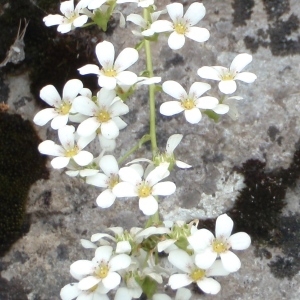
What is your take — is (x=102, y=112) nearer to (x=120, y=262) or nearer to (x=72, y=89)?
(x=72, y=89)

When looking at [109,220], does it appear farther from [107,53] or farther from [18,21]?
[18,21]

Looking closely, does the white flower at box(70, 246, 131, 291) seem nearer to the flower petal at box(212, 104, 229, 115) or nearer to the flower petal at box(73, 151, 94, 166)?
the flower petal at box(73, 151, 94, 166)

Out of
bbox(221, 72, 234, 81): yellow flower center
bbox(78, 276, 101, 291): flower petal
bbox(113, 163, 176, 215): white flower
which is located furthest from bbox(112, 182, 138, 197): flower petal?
bbox(221, 72, 234, 81): yellow flower center

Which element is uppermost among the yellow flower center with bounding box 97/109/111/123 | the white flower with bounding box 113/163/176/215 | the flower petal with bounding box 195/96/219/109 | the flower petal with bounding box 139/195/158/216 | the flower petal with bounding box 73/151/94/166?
the yellow flower center with bounding box 97/109/111/123

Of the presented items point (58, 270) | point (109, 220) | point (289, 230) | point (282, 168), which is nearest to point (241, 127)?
point (282, 168)

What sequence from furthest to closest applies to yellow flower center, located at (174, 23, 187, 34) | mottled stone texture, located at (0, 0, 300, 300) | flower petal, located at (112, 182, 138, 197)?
mottled stone texture, located at (0, 0, 300, 300) < yellow flower center, located at (174, 23, 187, 34) < flower petal, located at (112, 182, 138, 197)

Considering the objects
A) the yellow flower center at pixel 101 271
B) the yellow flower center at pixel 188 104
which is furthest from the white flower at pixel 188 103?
the yellow flower center at pixel 101 271
